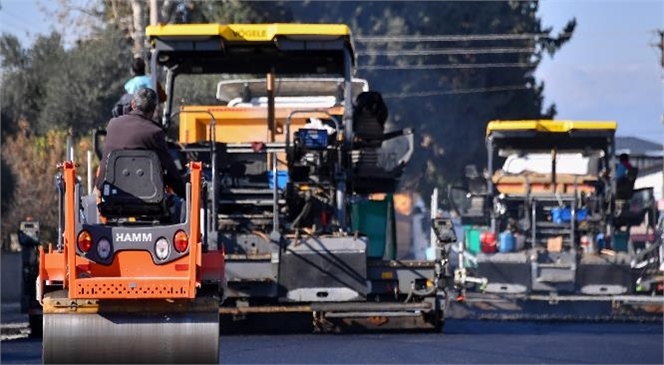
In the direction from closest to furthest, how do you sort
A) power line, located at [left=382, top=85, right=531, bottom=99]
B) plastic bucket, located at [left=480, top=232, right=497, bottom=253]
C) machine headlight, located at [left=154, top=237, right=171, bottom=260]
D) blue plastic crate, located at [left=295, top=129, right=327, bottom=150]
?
machine headlight, located at [left=154, top=237, right=171, bottom=260], blue plastic crate, located at [left=295, top=129, right=327, bottom=150], plastic bucket, located at [left=480, top=232, right=497, bottom=253], power line, located at [left=382, top=85, right=531, bottom=99]

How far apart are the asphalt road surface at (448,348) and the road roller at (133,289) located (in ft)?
7.83

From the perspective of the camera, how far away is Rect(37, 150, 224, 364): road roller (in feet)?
30.8

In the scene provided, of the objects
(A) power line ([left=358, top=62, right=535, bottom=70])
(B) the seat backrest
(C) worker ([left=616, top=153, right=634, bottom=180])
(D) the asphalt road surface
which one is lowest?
(D) the asphalt road surface

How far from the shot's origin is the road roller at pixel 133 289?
9383mm

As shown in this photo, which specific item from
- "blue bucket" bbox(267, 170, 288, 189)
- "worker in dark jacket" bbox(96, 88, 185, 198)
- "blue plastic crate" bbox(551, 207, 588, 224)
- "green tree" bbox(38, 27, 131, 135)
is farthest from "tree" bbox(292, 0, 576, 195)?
"worker in dark jacket" bbox(96, 88, 185, 198)

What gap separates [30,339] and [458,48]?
32889mm

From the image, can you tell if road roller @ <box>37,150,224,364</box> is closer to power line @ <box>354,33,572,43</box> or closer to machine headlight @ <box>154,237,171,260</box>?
machine headlight @ <box>154,237,171,260</box>

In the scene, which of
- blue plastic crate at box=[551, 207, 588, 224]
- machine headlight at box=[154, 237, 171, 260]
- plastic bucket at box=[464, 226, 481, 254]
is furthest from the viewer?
plastic bucket at box=[464, 226, 481, 254]

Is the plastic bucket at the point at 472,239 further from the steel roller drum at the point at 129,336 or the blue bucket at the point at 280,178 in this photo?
the steel roller drum at the point at 129,336

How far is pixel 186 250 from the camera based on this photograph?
9508 millimetres

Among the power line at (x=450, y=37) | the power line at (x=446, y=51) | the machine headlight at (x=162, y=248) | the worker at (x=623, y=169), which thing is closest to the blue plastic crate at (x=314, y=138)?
the machine headlight at (x=162, y=248)

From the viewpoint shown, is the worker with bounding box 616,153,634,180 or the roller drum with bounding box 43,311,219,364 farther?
the worker with bounding box 616,153,634,180

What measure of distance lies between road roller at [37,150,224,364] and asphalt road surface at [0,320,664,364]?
2.39 meters

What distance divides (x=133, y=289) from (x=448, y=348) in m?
4.42
